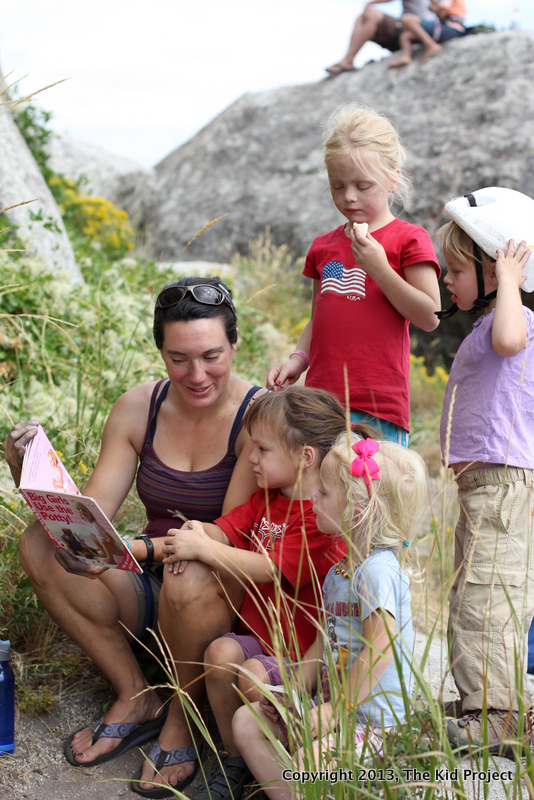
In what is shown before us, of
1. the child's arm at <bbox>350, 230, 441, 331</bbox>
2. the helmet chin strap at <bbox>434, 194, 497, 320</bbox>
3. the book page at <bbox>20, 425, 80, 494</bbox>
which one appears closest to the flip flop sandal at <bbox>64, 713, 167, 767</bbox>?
the book page at <bbox>20, 425, 80, 494</bbox>

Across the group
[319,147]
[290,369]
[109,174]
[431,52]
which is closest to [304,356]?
[290,369]

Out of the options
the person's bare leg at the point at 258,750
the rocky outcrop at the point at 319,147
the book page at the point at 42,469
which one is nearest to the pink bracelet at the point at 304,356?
the book page at the point at 42,469

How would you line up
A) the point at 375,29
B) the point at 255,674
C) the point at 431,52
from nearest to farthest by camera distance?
the point at 255,674
the point at 431,52
the point at 375,29

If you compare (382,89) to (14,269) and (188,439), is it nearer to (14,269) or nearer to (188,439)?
(14,269)

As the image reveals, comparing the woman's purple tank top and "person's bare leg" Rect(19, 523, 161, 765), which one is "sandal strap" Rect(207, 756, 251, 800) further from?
the woman's purple tank top

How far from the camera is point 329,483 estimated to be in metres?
1.80

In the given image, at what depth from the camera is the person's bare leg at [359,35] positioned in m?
8.11

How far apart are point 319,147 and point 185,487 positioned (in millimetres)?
6433

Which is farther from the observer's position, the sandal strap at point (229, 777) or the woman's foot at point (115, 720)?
the woman's foot at point (115, 720)

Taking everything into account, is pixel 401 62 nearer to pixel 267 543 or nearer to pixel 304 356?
pixel 304 356

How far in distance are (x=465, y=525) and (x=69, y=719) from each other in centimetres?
149

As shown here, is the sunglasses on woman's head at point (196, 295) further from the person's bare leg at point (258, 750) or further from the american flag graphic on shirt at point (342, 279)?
the person's bare leg at point (258, 750)

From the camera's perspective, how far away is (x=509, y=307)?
79.9 inches

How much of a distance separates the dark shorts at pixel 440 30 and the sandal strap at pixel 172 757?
25.9 feet
